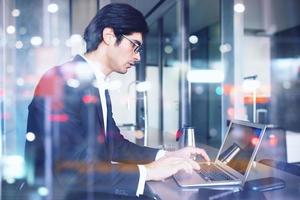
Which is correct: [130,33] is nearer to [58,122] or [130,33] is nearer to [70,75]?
[70,75]

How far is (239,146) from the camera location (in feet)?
4.26

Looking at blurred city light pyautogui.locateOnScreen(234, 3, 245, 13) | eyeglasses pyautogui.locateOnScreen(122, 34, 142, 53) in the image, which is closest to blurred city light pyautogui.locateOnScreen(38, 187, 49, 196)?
eyeglasses pyautogui.locateOnScreen(122, 34, 142, 53)

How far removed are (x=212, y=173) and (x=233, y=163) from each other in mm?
99

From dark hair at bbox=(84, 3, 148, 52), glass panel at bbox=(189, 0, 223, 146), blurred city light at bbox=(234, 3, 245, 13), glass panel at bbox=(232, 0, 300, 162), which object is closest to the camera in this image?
dark hair at bbox=(84, 3, 148, 52)

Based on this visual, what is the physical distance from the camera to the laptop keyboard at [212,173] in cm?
114

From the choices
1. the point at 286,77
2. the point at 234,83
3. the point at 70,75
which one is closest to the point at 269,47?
the point at 286,77

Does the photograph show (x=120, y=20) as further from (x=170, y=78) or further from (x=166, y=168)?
(x=170, y=78)

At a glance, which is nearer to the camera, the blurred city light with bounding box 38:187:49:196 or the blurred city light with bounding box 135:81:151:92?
the blurred city light with bounding box 38:187:49:196

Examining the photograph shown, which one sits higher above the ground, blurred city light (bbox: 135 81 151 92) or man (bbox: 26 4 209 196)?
blurred city light (bbox: 135 81 151 92)

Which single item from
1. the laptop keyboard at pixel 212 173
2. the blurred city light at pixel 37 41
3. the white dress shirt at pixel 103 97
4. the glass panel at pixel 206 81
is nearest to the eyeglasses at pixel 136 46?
the white dress shirt at pixel 103 97

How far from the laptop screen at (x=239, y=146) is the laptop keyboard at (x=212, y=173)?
0.05m

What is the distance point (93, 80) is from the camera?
3.85ft

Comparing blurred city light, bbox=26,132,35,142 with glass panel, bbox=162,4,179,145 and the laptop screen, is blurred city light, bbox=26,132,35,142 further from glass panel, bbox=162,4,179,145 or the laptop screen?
glass panel, bbox=162,4,179,145

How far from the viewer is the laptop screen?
1.16 m
